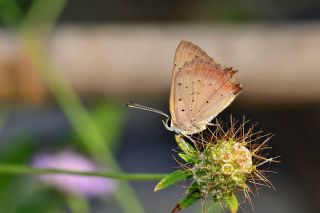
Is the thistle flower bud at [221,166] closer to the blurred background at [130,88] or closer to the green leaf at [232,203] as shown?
the green leaf at [232,203]

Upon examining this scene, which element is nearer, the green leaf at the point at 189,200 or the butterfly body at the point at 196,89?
the green leaf at the point at 189,200

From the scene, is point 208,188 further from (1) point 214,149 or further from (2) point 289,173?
(2) point 289,173

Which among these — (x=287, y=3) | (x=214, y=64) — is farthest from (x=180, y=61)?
(x=287, y=3)

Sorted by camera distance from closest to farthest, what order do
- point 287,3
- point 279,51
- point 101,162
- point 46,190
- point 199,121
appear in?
point 199,121 < point 101,162 < point 46,190 < point 279,51 < point 287,3

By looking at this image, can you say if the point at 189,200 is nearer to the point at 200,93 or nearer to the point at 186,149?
the point at 186,149

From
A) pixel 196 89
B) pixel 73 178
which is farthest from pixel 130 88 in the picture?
pixel 196 89

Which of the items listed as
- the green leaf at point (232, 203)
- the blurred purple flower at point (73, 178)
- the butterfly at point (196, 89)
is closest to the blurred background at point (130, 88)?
the blurred purple flower at point (73, 178)

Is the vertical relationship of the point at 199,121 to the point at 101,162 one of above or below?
below
